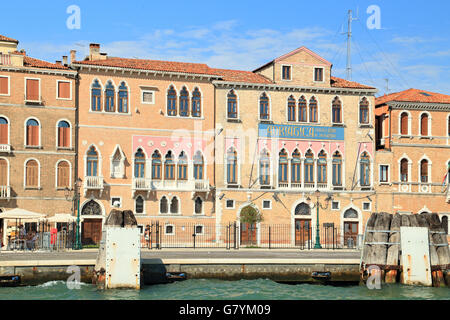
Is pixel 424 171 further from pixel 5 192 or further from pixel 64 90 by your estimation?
pixel 5 192

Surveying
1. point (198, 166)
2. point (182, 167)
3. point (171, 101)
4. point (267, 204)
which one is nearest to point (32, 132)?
point (171, 101)

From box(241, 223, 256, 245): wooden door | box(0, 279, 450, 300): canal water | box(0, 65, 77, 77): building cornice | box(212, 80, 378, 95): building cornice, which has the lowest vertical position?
box(0, 279, 450, 300): canal water

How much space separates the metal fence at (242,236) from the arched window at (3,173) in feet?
26.4

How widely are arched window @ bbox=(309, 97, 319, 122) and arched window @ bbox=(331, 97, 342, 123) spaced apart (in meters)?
1.18

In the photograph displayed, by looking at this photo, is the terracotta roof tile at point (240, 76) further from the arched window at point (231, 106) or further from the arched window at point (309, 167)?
the arched window at point (309, 167)

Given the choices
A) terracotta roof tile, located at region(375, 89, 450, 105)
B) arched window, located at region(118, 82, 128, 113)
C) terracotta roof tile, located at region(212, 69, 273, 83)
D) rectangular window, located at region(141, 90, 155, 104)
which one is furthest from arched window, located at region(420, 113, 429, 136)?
arched window, located at region(118, 82, 128, 113)

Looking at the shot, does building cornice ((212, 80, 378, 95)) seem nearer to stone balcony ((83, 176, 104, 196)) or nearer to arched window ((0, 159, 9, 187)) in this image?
stone balcony ((83, 176, 104, 196))

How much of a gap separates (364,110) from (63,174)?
1950 centimetres

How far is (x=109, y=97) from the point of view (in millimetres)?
39344

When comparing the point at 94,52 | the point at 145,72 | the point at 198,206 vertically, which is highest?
the point at 94,52

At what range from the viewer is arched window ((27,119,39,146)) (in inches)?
1475

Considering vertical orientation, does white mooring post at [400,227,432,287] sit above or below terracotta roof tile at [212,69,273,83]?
below

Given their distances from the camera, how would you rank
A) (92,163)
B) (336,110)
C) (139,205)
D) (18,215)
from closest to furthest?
(18,215), (92,163), (139,205), (336,110)

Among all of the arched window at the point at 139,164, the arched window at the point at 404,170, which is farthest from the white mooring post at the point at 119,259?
the arched window at the point at 404,170
